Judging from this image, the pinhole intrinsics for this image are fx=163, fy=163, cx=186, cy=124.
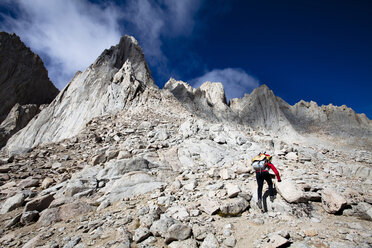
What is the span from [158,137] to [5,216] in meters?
8.45

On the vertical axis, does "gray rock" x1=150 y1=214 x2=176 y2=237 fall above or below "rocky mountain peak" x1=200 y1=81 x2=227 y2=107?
below

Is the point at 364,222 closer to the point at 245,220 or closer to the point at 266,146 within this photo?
the point at 245,220

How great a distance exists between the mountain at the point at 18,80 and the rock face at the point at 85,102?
15.8 metres

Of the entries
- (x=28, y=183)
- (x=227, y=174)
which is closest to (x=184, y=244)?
(x=227, y=174)

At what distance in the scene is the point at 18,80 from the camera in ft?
118

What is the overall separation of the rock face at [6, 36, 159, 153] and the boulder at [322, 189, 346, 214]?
19797mm

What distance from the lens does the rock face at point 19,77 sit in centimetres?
3416

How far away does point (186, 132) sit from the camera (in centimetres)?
1309

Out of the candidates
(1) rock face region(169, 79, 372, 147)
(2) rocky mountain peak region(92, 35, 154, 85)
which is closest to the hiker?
(2) rocky mountain peak region(92, 35, 154, 85)

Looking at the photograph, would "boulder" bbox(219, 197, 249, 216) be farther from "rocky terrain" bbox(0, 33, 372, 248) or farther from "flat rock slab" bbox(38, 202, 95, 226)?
"flat rock slab" bbox(38, 202, 95, 226)

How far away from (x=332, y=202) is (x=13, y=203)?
11858 millimetres

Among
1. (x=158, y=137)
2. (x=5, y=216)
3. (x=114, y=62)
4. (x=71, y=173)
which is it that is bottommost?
(x=5, y=216)

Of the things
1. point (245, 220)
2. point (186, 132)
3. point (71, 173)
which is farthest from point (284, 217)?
point (71, 173)

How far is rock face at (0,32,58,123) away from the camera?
112 feet
